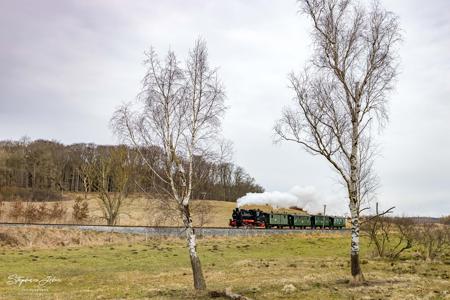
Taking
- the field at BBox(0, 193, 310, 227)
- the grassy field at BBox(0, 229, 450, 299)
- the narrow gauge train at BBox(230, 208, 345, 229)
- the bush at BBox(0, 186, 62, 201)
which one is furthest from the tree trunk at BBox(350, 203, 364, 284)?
the bush at BBox(0, 186, 62, 201)

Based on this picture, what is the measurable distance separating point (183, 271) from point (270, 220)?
3930 centimetres

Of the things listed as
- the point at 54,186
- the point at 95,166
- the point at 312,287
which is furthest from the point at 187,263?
the point at 54,186

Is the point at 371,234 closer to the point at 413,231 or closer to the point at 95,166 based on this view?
the point at 413,231

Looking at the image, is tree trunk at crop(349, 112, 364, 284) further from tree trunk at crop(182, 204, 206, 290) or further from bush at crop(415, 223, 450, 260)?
bush at crop(415, 223, 450, 260)

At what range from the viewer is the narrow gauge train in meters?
65.7

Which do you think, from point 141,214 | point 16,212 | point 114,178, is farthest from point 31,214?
point 141,214

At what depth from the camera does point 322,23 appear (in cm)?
2256

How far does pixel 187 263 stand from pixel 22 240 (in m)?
17.0

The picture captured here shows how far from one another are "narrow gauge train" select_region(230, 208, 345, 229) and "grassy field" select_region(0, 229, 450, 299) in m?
16.0

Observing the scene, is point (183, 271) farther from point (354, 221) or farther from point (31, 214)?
point (31, 214)

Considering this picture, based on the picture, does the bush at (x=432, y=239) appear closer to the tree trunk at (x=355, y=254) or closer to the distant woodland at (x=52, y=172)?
the tree trunk at (x=355, y=254)

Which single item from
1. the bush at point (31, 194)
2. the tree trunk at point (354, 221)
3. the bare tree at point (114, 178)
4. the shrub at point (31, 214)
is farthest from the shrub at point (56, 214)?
the tree trunk at point (354, 221)

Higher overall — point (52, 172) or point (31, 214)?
point (52, 172)

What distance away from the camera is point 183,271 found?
28531mm
